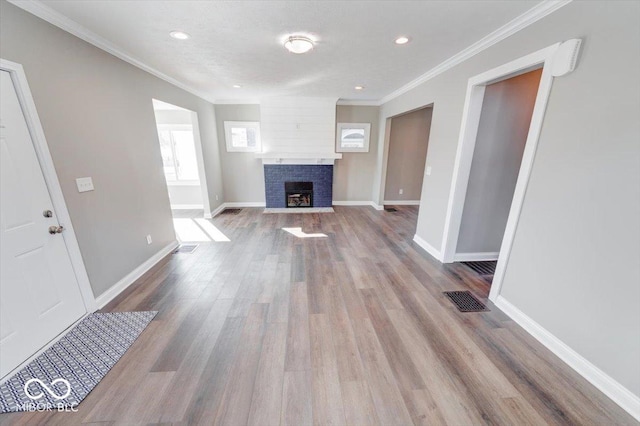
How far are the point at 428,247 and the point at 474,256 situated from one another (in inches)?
23.7

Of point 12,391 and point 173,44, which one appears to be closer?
point 12,391

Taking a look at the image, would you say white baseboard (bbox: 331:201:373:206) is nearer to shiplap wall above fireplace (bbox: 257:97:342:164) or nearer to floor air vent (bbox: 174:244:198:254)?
shiplap wall above fireplace (bbox: 257:97:342:164)

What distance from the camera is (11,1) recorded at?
1.56 metres

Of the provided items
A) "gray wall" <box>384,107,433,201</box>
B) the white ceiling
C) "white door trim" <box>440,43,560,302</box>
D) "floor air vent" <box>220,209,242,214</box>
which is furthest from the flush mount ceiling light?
"floor air vent" <box>220,209,242,214</box>

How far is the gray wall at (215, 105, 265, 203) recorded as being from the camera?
5414 mm

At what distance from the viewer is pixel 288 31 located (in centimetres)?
212

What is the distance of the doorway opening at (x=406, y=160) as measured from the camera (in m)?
5.64

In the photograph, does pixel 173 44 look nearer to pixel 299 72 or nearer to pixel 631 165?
pixel 299 72

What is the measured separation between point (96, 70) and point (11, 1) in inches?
28.4

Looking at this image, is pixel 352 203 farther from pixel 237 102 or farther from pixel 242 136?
pixel 237 102

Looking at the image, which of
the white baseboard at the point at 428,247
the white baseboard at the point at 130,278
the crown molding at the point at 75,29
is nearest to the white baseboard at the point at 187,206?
the white baseboard at the point at 130,278

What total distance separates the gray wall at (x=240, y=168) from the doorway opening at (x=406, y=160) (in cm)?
331

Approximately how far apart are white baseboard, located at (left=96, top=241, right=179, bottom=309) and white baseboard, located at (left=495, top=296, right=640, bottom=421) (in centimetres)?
401

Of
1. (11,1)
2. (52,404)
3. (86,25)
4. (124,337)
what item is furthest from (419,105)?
(52,404)
